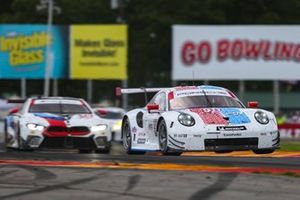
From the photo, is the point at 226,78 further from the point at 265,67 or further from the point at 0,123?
the point at 0,123

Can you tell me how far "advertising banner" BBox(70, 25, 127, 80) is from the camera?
139ft

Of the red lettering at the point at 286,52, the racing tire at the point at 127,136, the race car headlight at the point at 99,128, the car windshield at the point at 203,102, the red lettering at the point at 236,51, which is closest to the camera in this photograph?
the car windshield at the point at 203,102

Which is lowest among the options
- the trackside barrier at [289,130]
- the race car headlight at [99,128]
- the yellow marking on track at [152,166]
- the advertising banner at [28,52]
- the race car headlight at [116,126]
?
the trackside barrier at [289,130]

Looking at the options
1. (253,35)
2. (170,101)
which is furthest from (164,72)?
(170,101)

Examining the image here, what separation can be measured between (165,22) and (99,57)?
45.8 feet

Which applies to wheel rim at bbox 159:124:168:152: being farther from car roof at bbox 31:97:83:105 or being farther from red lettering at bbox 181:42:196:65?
red lettering at bbox 181:42:196:65

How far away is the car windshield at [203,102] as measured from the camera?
13578 millimetres

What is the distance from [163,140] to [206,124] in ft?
3.14

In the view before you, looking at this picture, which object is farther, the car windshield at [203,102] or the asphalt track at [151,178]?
the car windshield at [203,102]

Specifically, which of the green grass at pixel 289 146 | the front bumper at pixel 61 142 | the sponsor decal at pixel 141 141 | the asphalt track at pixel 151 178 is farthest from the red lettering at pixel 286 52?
the asphalt track at pixel 151 178

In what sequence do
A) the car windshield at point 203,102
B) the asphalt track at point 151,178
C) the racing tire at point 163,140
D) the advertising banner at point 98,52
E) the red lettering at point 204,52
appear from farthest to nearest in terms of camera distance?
the advertising banner at point 98,52
the red lettering at point 204,52
the car windshield at point 203,102
the racing tire at point 163,140
the asphalt track at point 151,178

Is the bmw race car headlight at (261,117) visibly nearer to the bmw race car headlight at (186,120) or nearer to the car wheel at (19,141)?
the bmw race car headlight at (186,120)

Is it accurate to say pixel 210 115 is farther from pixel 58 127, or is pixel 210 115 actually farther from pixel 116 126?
pixel 116 126

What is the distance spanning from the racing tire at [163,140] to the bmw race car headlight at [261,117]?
4.67 ft
